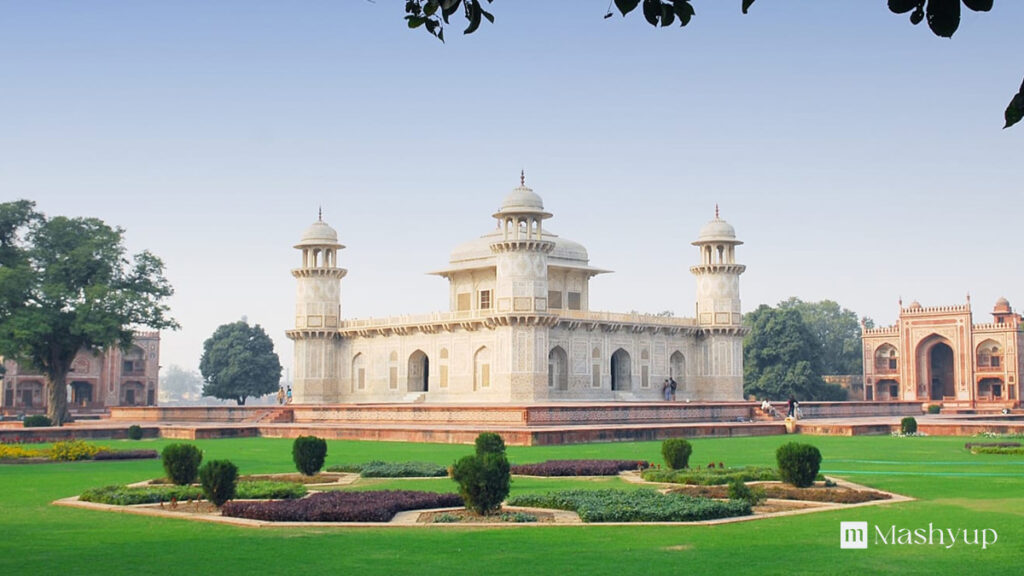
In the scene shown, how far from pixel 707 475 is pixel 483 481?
181 inches

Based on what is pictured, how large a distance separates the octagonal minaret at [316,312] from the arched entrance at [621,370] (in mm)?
11172

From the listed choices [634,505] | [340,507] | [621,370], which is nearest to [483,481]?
[340,507]

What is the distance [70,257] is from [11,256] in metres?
2.10

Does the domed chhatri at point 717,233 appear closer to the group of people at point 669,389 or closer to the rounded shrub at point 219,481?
the group of people at point 669,389

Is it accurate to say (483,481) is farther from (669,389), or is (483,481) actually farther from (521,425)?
(669,389)

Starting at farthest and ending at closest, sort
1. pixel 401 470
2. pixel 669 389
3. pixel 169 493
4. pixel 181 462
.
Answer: pixel 669 389 < pixel 401 470 < pixel 181 462 < pixel 169 493

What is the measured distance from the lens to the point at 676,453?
15.6 meters

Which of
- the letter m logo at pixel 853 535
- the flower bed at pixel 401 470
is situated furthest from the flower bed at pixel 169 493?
the letter m logo at pixel 853 535

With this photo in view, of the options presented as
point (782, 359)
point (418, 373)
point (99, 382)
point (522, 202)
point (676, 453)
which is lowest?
point (676, 453)

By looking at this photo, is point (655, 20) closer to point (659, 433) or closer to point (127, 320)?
point (659, 433)

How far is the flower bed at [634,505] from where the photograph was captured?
Result: 10469 millimetres

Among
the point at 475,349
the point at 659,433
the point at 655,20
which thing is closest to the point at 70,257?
Answer: the point at 475,349

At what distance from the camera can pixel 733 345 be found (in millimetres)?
43438

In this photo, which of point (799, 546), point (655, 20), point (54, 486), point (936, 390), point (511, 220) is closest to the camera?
point (655, 20)
